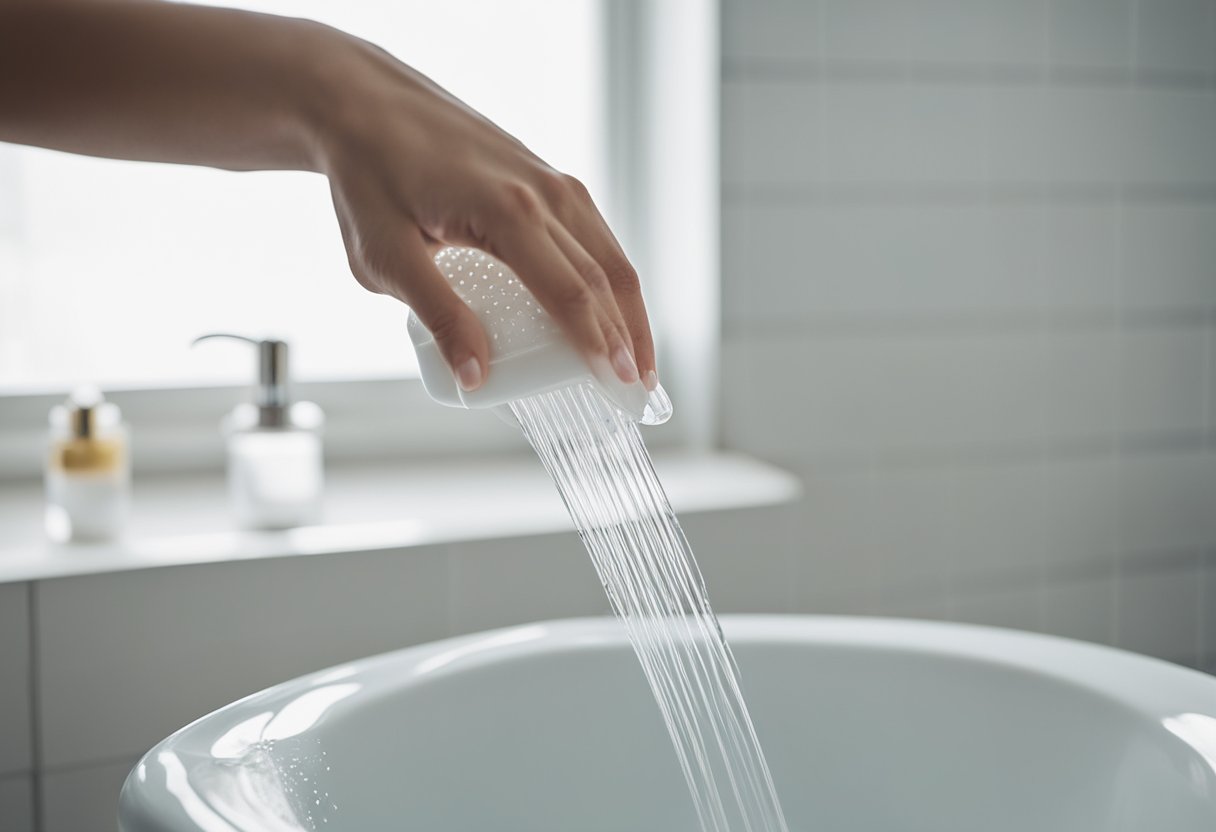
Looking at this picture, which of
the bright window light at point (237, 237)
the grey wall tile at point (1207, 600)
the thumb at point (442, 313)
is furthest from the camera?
the grey wall tile at point (1207, 600)

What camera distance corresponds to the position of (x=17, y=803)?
95 cm

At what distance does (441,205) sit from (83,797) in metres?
0.71

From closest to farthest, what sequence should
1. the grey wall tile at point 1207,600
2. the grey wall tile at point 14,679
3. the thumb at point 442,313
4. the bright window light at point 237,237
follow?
the thumb at point 442,313, the grey wall tile at point 14,679, the bright window light at point 237,237, the grey wall tile at point 1207,600

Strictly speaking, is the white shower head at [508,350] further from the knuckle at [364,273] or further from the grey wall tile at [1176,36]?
the grey wall tile at [1176,36]

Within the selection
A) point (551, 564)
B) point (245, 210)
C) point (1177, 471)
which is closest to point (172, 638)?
point (551, 564)

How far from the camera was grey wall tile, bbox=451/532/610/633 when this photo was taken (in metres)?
1.07

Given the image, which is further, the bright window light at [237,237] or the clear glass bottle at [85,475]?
the bright window light at [237,237]

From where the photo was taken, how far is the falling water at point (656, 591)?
607 millimetres

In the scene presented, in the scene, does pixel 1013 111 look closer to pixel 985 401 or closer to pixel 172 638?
pixel 985 401

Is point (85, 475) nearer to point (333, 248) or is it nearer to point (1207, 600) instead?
point (333, 248)

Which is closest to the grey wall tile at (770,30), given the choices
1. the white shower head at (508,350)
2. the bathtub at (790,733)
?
the bathtub at (790,733)

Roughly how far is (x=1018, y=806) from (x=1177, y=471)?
91 centimetres

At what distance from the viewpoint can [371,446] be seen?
136 centimetres

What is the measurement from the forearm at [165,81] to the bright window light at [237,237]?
791 millimetres
